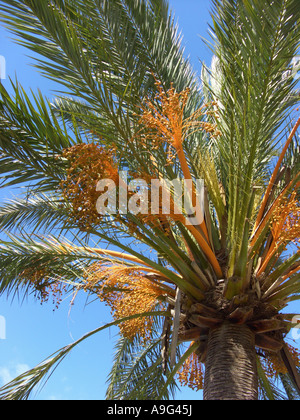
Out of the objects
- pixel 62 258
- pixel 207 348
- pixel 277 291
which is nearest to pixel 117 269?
pixel 62 258

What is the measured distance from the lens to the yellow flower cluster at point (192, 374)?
512 centimetres

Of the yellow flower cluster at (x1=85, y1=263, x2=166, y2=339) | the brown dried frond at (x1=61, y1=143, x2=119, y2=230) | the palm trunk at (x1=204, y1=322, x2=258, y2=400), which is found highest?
the brown dried frond at (x1=61, y1=143, x2=119, y2=230)

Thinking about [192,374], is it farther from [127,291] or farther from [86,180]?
[86,180]

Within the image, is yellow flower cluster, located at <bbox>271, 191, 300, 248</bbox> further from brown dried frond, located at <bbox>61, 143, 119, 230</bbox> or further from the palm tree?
brown dried frond, located at <bbox>61, 143, 119, 230</bbox>

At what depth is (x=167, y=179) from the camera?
4.31 m

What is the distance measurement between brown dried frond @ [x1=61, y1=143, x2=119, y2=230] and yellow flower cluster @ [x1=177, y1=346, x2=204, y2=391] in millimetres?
2140

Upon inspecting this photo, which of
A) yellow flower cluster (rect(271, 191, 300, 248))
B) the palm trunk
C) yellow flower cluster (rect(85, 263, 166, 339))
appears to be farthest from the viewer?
yellow flower cluster (rect(85, 263, 166, 339))

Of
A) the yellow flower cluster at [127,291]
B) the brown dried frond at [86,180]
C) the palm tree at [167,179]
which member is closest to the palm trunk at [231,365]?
the palm tree at [167,179]

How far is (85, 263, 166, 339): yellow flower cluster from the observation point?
4.61 m

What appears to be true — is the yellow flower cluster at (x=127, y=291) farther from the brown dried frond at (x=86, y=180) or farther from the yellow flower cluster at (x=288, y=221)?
the yellow flower cluster at (x=288, y=221)

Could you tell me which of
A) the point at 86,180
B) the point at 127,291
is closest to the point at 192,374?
the point at 127,291

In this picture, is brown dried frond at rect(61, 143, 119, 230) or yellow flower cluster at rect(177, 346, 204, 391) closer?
brown dried frond at rect(61, 143, 119, 230)

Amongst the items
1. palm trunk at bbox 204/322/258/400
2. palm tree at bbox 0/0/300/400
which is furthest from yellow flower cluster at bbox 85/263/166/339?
palm trunk at bbox 204/322/258/400

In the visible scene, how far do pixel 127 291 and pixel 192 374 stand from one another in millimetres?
1193
